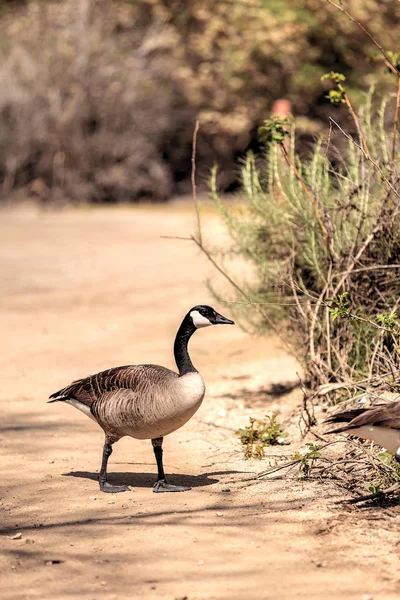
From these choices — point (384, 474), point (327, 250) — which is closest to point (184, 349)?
point (384, 474)

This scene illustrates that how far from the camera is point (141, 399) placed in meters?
5.87

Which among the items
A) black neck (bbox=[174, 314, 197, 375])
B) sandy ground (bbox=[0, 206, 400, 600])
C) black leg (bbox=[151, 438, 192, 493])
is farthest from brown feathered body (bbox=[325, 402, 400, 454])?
black leg (bbox=[151, 438, 192, 493])

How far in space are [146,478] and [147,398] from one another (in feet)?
3.12

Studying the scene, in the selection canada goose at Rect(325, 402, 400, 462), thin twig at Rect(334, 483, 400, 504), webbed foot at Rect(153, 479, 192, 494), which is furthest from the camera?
webbed foot at Rect(153, 479, 192, 494)

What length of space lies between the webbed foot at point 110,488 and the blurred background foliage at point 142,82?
21.2 metres

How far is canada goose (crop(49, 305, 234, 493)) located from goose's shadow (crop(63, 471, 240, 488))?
0.22 metres

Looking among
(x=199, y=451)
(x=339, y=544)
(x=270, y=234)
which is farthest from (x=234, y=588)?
(x=270, y=234)

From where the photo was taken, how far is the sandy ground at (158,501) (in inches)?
181

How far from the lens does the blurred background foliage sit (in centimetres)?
2767

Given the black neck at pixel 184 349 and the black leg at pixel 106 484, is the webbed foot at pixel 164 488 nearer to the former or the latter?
the black leg at pixel 106 484

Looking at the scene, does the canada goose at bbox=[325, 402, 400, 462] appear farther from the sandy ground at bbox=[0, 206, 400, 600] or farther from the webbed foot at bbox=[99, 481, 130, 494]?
the webbed foot at bbox=[99, 481, 130, 494]

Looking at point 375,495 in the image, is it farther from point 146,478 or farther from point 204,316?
point 146,478

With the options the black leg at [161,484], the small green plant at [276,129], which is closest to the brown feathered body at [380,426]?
the black leg at [161,484]

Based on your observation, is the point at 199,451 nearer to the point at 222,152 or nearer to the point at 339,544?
the point at 339,544
